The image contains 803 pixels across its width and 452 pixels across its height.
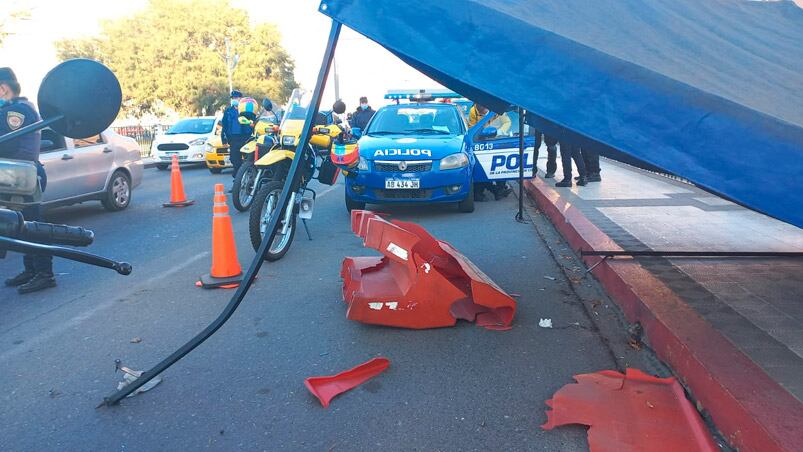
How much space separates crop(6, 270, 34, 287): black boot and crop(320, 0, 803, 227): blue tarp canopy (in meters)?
4.29

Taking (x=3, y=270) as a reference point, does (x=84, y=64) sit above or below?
above

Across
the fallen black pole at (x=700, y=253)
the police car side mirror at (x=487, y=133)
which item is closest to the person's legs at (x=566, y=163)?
the police car side mirror at (x=487, y=133)

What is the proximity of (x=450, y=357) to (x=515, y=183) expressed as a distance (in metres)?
9.75

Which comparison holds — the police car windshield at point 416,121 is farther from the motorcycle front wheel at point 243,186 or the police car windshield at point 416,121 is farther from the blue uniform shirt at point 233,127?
the blue uniform shirt at point 233,127

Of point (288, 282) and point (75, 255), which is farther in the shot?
point (288, 282)

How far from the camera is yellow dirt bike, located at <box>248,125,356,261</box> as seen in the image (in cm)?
625

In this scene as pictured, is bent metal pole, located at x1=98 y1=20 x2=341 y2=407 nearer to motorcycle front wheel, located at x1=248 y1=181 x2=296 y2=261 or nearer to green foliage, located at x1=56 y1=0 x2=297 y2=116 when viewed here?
motorcycle front wheel, located at x1=248 y1=181 x2=296 y2=261

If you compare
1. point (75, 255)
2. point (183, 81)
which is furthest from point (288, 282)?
point (183, 81)

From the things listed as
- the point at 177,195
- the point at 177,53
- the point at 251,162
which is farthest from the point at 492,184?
the point at 177,53

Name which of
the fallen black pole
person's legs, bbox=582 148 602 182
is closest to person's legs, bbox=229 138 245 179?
person's legs, bbox=582 148 602 182

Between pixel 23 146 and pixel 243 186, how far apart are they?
15.0 feet

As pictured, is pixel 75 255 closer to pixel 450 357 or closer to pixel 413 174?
pixel 450 357

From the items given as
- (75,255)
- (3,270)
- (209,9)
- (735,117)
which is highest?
(209,9)

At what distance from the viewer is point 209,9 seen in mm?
46219
